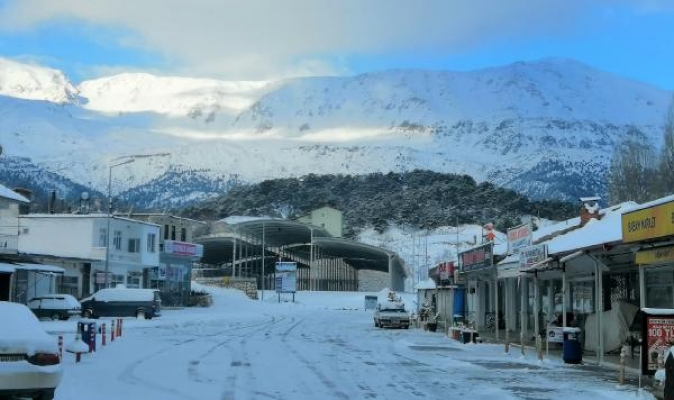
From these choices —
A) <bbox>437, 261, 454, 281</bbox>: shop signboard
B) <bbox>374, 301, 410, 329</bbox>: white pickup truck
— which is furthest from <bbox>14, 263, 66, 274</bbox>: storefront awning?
<bbox>437, 261, 454, 281</bbox>: shop signboard

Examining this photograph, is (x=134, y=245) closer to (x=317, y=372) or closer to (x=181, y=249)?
(x=181, y=249)

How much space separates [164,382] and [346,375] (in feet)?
13.2

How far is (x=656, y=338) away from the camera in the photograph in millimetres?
15312

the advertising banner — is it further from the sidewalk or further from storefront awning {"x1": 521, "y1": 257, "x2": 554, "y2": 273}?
storefront awning {"x1": 521, "y1": 257, "x2": 554, "y2": 273}

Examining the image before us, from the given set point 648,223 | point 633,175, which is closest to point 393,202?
point 633,175

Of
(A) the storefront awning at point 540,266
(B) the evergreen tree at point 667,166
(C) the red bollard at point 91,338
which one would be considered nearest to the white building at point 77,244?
(C) the red bollard at point 91,338

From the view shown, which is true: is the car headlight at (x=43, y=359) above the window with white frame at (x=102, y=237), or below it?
below

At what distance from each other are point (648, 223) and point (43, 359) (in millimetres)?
12038

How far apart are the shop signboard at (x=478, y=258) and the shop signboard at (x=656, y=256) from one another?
13.8 m

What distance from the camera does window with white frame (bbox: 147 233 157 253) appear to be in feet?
227

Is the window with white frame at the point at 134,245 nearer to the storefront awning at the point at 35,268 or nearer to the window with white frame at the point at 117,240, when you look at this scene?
the window with white frame at the point at 117,240

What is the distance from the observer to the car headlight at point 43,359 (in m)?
11.2

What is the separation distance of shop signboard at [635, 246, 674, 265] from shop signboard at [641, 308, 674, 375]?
152 centimetres

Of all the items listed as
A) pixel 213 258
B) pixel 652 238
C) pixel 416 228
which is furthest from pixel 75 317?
pixel 416 228
